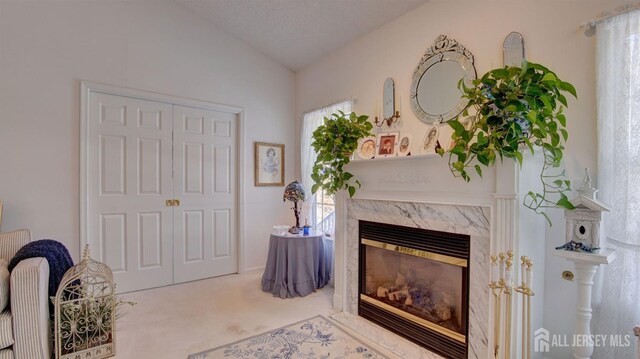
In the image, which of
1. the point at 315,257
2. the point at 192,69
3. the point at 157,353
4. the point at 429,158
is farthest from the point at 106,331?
the point at 192,69

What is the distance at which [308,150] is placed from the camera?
401 centimetres

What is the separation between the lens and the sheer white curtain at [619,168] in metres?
1.63

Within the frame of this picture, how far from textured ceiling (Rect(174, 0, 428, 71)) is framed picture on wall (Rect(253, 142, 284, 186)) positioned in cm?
125

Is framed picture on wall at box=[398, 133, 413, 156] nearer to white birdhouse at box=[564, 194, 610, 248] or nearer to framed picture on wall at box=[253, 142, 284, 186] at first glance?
white birdhouse at box=[564, 194, 610, 248]

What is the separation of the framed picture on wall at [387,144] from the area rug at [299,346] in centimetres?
158

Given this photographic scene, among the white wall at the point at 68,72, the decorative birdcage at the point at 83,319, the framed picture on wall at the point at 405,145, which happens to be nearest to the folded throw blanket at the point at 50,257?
the decorative birdcage at the point at 83,319

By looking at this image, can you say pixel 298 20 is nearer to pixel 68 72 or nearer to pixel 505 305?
pixel 68 72

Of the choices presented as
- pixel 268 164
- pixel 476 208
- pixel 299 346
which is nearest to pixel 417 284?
pixel 476 208

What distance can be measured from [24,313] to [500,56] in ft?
11.5

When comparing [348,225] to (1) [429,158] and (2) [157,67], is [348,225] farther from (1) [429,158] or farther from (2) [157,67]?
(2) [157,67]

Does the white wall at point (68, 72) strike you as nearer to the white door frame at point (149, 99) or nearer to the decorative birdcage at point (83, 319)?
the white door frame at point (149, 99)

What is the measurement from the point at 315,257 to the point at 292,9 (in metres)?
2.67

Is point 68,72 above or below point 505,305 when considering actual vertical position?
above

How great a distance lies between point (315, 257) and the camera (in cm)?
334
